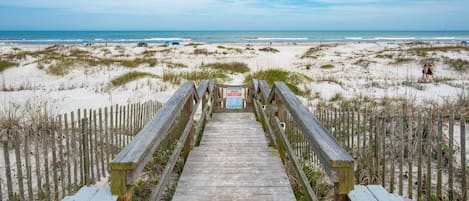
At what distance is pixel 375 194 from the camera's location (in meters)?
2.32

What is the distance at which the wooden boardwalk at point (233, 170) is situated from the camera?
154 inches

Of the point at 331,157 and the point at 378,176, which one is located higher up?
the point at 331,157

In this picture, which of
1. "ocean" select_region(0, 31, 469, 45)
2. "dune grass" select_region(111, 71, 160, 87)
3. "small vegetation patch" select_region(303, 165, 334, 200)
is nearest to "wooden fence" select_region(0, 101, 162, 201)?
"small vegetation patch" select_region(303, 165, 334, 200)

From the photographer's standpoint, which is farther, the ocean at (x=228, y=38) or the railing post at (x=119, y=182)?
the ocean at (x=228, y=38)

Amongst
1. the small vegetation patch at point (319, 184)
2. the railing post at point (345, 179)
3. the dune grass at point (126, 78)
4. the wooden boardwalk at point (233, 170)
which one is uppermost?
the dune grass at point (126, 78)

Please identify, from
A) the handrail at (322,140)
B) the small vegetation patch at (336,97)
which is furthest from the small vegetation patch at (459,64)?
the handrail at (322,140)

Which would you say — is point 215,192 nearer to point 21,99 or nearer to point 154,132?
point 154,132

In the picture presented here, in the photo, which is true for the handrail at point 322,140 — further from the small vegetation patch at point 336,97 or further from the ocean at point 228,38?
the ocean at point 228,38

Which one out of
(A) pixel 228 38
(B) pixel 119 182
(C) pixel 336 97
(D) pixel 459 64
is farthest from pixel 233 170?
(A) pixel 228 38

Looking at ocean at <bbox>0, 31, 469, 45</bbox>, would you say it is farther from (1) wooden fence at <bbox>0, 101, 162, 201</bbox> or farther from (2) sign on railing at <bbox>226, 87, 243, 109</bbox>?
(1) wooden fence at <bbox>0, 101, 162, 201</bbox>

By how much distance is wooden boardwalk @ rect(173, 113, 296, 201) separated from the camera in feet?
12.8

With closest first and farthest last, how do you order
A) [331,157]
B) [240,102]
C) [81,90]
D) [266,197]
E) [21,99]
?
[331,157], [266,197], [240,102], [21,99], [81,90]

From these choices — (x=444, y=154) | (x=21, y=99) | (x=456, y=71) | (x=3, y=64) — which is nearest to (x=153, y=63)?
(x=3, y=64)

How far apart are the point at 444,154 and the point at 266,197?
325cm
